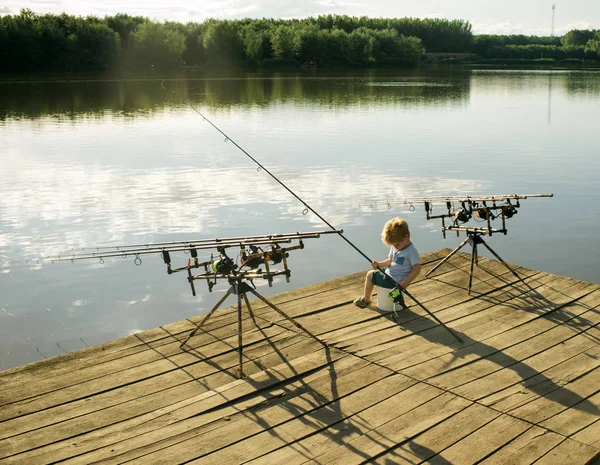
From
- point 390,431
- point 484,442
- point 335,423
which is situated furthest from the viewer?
point 335,423

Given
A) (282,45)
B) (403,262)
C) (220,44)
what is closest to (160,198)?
(403,262)

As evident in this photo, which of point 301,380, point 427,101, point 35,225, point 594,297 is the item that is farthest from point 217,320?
point 427,101

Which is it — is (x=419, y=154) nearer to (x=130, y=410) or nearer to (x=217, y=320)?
(x=217, y=320)

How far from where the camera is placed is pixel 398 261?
5.86 meters

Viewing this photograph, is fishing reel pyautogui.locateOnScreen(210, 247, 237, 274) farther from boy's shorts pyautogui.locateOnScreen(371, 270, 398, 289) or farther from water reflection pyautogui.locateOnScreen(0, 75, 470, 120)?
water reflection pyautogui.locateOnScreen(0, 75, 470, 120)

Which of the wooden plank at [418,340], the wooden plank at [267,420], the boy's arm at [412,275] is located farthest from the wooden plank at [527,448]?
the boy's arm at [412,275]

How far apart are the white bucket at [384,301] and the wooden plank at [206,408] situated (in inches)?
39.1

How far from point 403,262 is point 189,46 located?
87.6m

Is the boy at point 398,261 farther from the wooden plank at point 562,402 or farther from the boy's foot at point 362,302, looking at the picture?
the wooden plank at point 562,402

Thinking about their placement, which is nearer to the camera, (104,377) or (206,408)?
(206,408)

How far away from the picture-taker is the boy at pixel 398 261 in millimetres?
5727

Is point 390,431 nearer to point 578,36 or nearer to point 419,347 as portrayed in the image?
point 419,347

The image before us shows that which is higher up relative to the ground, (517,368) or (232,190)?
(232,190)

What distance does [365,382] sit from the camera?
4629mm
